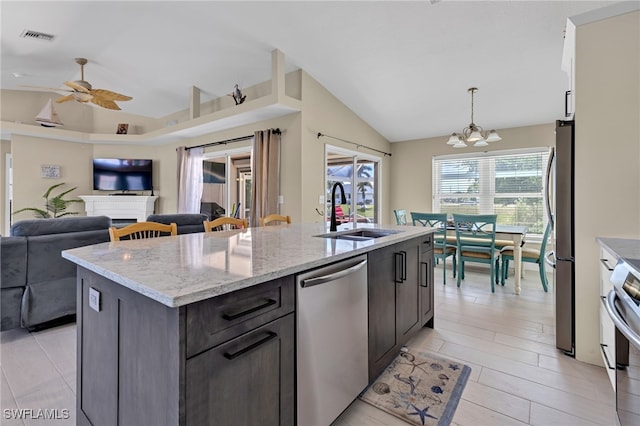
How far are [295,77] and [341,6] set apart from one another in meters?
1.40

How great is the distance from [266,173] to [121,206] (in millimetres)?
4229

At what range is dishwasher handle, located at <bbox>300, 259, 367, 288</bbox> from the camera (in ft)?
4.19

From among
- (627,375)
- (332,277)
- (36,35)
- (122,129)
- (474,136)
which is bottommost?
(627,375)

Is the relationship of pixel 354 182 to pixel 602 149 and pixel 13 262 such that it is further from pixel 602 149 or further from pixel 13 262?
pixel 13 262

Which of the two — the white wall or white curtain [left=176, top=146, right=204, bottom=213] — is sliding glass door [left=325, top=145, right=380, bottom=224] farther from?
the white wall

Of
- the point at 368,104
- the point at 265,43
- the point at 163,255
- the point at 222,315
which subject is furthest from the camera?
the point at 368,104

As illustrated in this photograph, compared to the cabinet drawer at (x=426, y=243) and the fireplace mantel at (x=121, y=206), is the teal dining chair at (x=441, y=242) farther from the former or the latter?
the fireplace mantel at (x=121, y=206)

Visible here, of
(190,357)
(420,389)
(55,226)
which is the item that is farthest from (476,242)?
(55,226)

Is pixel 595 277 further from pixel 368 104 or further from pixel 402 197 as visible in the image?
pixel 402 197

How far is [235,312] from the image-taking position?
1.00 metres

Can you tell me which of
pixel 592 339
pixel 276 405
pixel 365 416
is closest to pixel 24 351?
pixel 276 405

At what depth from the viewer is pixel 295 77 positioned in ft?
13.7

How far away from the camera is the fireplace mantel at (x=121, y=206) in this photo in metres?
6.43

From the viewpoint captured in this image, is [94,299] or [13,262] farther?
[13,262]
